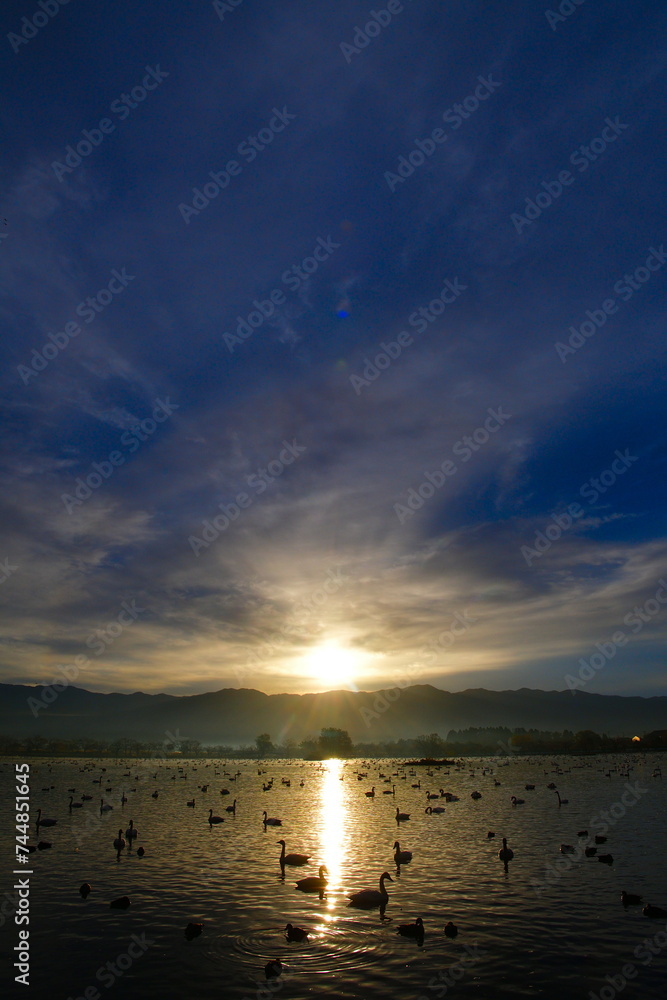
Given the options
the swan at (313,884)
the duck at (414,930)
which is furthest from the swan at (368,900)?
the duck at (414,930)

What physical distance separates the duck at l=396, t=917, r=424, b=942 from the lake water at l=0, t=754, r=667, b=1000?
0.28m

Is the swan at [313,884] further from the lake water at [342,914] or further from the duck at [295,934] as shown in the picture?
the duck at [295,934]

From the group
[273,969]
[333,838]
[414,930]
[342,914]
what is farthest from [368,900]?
[333,838]

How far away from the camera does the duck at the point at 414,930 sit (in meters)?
21.0

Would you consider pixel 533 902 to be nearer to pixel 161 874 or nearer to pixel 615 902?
pixel 615 902

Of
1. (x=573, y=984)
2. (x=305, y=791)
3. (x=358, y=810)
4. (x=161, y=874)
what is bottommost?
(x=305, y=791)

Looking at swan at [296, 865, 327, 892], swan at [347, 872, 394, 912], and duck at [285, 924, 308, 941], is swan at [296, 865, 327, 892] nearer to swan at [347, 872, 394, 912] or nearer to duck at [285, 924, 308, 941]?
swan at [347, 872, 394, 912]

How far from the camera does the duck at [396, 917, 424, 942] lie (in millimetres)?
21030

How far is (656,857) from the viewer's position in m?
35.8

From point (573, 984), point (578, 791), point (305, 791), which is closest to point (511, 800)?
point (578, 791)

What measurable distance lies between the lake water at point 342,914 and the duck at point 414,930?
0.28 m

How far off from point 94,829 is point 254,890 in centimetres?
2950

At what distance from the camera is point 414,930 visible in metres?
21.4

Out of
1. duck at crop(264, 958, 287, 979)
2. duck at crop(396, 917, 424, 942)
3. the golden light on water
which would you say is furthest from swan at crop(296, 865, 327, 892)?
duck at crop(264, 958, 287, 979)
